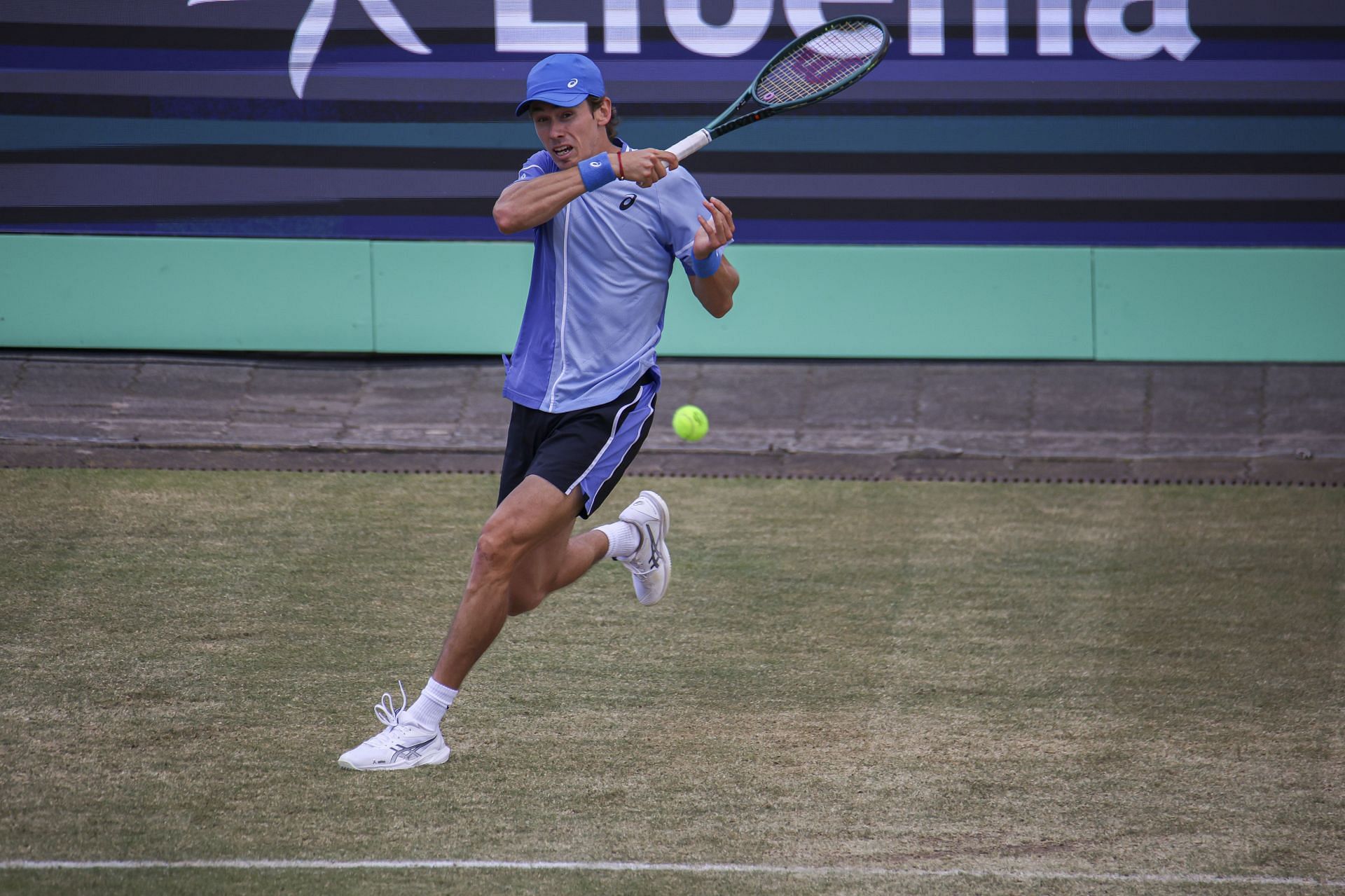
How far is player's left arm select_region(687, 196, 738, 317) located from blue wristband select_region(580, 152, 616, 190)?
28 cm

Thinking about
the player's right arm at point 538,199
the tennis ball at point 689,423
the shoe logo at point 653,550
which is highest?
the player's right arm at point 538,199

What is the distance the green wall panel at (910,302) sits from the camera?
8367 millimetres

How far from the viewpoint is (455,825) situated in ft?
12.3

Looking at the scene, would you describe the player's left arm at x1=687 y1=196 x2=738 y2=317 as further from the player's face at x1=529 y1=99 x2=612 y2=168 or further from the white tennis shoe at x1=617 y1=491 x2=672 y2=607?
the white tennis shoe at x1=617 y1=491 x2=672 y2=607

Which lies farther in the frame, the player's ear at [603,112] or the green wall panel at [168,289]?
the green wall panel at [168,289]

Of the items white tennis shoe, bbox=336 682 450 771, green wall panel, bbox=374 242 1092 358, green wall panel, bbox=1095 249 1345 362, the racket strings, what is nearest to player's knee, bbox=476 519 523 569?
white tennis shoe, bbox=336 682 450 771

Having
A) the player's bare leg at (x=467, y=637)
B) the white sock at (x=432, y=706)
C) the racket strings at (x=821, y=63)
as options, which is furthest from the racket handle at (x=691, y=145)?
the white sock at (x=432, y=706)

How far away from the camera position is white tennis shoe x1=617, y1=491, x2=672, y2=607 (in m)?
5.17

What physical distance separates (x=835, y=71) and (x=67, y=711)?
3074 mm

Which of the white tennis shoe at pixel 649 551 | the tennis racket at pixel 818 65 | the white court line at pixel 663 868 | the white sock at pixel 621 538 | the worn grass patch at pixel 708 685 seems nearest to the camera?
the white court line at pixel 663 868

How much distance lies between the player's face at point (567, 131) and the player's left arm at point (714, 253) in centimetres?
38

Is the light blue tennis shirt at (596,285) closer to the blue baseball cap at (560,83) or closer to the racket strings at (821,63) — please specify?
the blue baseball cap at (560,83)

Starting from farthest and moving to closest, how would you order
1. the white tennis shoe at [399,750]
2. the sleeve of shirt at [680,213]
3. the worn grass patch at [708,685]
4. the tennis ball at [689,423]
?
the tennis ball at [689,423], the sleeve of shirt at [680,213], the white tennis shoe at [399,750], the worn grass patch at [708,685]

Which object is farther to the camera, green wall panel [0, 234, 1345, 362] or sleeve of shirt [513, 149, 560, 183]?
green wall panel [0, 234, 1345, 362]
